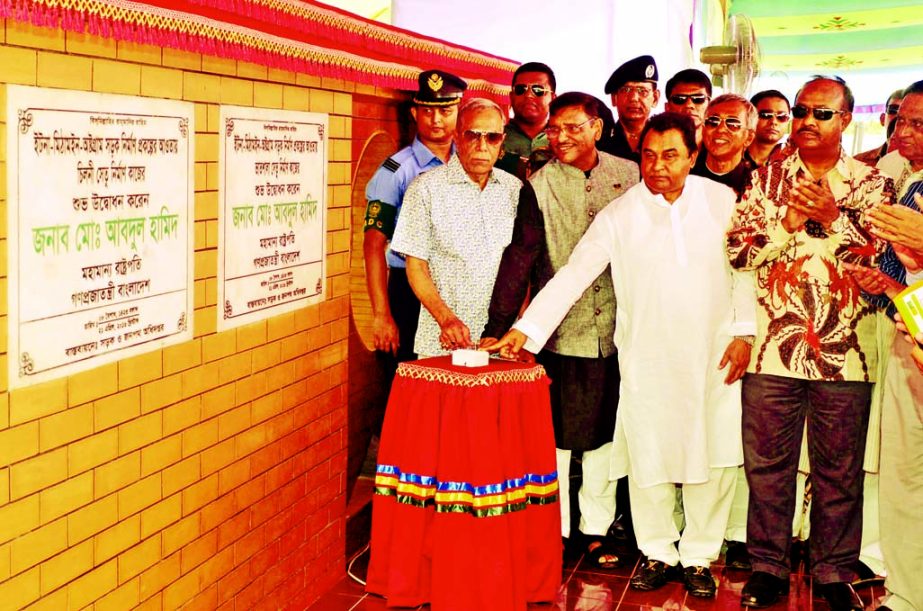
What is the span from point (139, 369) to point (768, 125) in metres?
3.76

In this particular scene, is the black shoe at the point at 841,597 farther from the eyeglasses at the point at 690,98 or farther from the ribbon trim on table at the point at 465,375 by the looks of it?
the eyeglasses at the point at 690,98

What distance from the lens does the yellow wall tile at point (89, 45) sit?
102 inches

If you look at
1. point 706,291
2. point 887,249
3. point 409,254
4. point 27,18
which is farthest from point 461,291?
point 27,18

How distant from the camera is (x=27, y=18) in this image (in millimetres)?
2354

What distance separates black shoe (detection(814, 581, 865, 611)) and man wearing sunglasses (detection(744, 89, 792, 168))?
2183mm

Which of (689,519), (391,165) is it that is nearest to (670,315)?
(689,519)

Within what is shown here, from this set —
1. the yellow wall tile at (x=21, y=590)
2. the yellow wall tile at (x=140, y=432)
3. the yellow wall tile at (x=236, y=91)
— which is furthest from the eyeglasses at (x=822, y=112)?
the yellow wall tile at (x=21, y=590)

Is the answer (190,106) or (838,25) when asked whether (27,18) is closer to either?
(190,106)

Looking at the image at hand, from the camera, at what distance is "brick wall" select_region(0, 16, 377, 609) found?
256 centimetres

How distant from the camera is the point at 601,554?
4766mm

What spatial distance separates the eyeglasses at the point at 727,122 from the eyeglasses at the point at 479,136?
3.88 ft

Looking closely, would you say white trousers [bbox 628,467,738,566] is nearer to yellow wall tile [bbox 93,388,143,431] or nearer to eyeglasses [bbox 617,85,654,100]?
eyeglasses [bbox 617,85,654,100]

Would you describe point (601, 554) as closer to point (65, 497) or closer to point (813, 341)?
point (813, 341)

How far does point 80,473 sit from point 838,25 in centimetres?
1348
